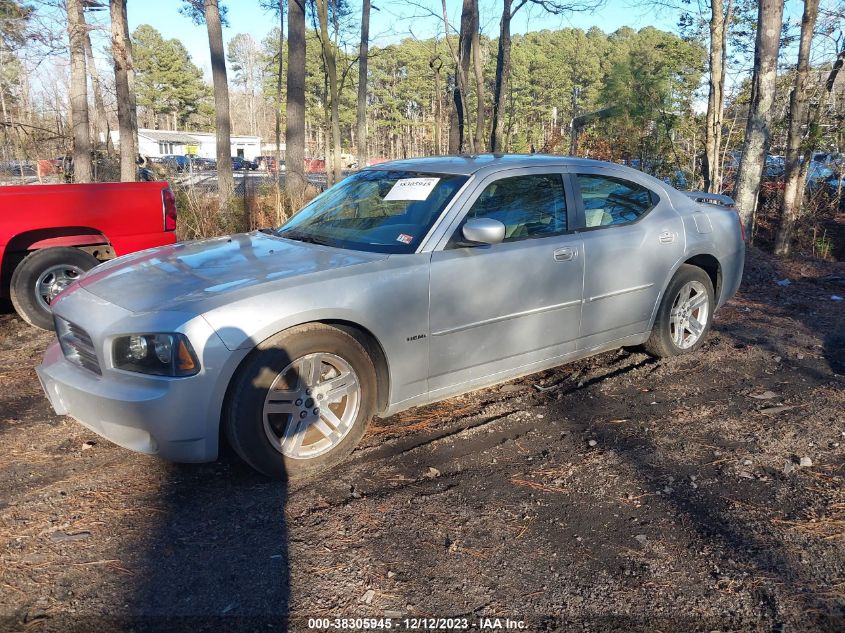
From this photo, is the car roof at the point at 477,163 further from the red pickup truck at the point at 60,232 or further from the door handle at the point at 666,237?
the red pickup truck at the point at 60,232

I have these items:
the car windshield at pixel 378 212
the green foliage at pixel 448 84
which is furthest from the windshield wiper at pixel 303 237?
the green foliage at pixel 448 84

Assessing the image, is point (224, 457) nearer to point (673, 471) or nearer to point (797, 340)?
point (673, 471)

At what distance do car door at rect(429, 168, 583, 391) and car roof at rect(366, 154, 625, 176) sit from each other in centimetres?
9

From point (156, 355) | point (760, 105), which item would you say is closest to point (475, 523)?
point (156, 355)

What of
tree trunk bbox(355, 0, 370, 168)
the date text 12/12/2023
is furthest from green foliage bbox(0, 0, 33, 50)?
the date text 12/12/2023

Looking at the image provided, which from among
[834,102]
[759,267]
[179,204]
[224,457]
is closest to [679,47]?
[834,102]

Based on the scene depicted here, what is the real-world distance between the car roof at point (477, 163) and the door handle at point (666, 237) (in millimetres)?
663

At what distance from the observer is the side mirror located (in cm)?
378

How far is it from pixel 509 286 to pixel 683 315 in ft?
6.84

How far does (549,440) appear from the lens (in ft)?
12.9

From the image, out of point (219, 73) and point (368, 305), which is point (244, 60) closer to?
point (219, 73)

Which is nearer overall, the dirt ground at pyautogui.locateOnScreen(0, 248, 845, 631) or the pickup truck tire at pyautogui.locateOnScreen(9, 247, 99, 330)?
the dirt ground at pyautogui.locateOnScreen(0, 248, 845, 631)

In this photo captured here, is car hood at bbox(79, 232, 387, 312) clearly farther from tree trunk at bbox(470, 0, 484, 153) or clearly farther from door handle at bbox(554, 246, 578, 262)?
tree trunk at bbox(470, 0, 484, 153)

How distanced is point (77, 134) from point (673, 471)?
51.9 feet
